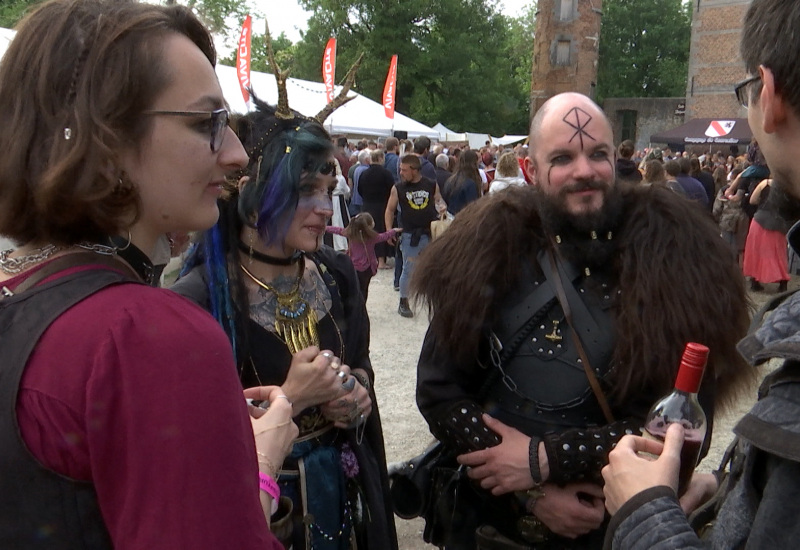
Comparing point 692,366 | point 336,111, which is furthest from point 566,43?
point 692,366

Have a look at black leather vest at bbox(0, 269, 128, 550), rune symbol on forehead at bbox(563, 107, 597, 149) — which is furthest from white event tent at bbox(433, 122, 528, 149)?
black leather vest at bbox(0, 269, 128, 550)

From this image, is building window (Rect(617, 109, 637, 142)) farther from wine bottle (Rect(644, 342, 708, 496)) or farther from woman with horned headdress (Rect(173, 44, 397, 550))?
wine bottle (Rect(644, 342, 708, 496))

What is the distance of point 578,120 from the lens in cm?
224

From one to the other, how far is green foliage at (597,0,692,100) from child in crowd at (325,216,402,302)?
4439 centimetres

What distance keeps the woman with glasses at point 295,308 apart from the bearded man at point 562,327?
0.30 metres

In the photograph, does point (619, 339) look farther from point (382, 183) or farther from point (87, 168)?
point (382, 183)

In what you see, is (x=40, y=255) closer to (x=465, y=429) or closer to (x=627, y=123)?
(x=465, y=429)

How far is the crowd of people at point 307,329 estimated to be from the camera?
2.86 ft

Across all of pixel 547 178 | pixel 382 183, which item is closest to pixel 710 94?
pixel 382 183

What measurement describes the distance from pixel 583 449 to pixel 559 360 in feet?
0.93

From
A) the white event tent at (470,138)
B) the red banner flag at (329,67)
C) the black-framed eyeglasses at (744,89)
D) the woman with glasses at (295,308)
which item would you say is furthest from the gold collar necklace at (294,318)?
the white event tent at (470,138)

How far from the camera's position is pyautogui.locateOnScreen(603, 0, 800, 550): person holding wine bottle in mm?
909

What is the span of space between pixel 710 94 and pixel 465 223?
109 ft

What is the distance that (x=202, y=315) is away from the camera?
3.14 ft
